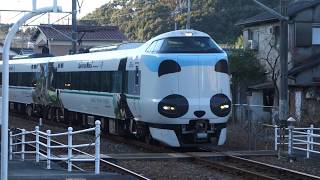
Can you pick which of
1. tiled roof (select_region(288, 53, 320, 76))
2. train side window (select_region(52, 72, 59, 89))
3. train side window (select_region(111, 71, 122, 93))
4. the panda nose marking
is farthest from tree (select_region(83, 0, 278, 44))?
the panda nose marking

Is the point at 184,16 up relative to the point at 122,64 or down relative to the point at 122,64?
up

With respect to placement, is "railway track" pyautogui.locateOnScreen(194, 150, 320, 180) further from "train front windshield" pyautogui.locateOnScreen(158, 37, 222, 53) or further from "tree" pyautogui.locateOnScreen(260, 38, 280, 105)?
"tree" pyautogui.locateOnScreen(260, 38, 280, 105)

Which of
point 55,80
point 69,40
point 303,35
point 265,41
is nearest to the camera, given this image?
point 55,80

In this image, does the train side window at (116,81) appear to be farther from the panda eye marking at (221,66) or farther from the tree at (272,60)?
the tree at (272,60)

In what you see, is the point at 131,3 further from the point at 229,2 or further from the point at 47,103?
the point at 47,103

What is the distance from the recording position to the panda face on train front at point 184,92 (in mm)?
17562

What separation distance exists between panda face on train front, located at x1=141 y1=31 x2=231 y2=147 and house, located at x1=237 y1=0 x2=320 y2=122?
12660 mm

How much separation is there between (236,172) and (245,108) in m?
16.3

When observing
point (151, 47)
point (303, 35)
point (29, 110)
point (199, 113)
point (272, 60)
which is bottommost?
point (29, 110)

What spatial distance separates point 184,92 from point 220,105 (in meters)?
1.08

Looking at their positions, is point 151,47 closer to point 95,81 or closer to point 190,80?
point 190,80

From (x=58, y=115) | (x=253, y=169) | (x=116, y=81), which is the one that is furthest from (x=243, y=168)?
(x=58, y=115)

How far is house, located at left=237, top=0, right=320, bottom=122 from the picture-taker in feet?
105

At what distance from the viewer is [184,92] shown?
57.9ft
